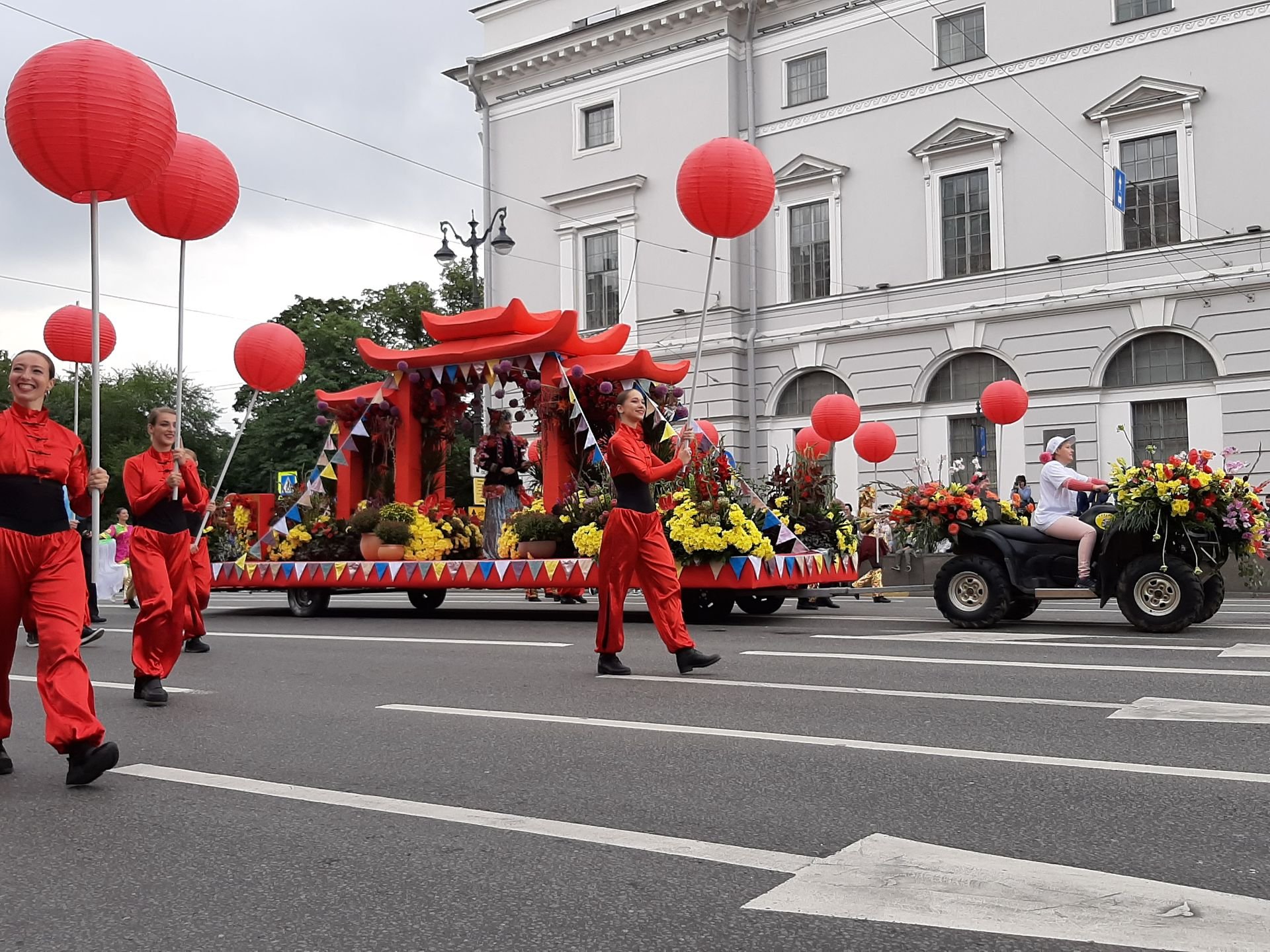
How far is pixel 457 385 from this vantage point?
57.5ft

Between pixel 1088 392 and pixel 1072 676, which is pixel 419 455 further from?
pixel 1088 392

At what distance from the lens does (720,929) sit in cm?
341

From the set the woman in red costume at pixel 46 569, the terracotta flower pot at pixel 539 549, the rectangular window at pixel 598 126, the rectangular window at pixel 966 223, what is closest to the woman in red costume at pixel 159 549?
the woman in red costume at pixel 46 569

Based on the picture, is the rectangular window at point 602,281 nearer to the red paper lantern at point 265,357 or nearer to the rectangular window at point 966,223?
the rectangular window at point 966,223

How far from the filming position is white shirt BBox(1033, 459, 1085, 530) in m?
12.2

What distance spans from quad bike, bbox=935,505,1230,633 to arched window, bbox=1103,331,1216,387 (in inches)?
605

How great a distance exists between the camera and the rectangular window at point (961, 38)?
2933 cm

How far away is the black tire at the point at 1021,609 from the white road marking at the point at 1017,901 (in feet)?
30.6

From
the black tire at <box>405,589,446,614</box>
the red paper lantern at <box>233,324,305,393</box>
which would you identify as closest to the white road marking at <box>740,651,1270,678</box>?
the black tire at <box>405,589,446,614</box>

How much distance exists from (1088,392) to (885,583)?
23.5ft

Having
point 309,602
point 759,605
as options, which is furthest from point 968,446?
point 309,602

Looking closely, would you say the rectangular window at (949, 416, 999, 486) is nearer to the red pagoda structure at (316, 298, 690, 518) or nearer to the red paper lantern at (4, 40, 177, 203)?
the red pagoda structure at (316, 298, 690, 518)

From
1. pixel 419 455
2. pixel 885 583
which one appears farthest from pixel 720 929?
pixel 885 583

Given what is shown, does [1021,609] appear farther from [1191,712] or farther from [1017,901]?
[1017,901]
